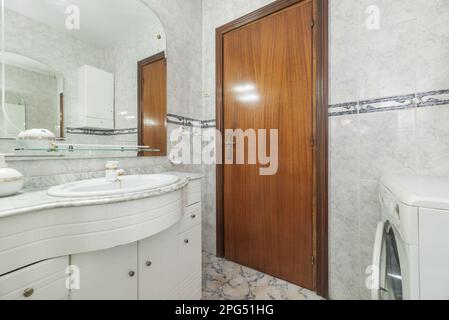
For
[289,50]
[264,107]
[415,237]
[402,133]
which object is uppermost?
[289,50]

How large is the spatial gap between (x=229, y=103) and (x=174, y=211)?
1.21 metres

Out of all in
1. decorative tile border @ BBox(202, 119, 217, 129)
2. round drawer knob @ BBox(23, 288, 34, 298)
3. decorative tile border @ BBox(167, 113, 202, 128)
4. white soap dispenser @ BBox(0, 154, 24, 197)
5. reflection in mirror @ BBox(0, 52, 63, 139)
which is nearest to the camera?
round drawer knob @ BBox(23, 288, 34, 298)

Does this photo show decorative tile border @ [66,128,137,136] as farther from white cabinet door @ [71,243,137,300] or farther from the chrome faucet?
white cabinet door @ [71,243,137,300]

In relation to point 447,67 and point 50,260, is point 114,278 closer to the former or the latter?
point 50,260

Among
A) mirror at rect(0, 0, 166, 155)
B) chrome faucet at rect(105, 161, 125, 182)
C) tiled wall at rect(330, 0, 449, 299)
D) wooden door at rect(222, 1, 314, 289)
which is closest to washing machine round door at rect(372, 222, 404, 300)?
tiled wall at rect(330, 0, 449, 299)

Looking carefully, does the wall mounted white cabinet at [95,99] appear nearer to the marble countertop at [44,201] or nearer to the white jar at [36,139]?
the white jar at [36,139]

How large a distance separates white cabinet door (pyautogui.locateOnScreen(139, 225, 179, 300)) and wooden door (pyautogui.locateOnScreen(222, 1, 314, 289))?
31.2 inches

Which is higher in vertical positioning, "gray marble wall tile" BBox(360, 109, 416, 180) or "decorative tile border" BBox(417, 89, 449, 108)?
"decorative tile border" BBox(417, 89, 449, 108)

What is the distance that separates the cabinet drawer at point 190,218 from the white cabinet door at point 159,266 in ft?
0.20

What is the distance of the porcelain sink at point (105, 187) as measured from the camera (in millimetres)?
741

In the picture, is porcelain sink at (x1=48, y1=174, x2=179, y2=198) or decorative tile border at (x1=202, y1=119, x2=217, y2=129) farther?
decorative tile border at (x1=202, y1=119, x2=217, y2=129)

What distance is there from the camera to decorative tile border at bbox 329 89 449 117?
105cm
